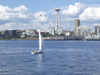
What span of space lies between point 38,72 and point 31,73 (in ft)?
4.73

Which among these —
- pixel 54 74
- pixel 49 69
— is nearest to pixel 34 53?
pixel 49 69

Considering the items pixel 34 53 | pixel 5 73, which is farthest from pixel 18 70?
pixel 34 53

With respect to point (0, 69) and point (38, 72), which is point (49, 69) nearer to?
point (38, 72)

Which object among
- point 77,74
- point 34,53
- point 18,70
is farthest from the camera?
point 34,53

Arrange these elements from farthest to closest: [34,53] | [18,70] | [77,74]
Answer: [34,53] < [18,70] < [77,74]

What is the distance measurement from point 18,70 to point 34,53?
3283 cm

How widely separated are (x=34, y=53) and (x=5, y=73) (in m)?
35.9

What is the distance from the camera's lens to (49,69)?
4369cm

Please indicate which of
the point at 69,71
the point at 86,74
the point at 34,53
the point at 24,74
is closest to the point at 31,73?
the point at 24,74

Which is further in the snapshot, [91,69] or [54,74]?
[91,69]

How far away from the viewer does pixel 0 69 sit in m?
43.4

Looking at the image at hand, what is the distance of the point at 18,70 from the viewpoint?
4275 cm

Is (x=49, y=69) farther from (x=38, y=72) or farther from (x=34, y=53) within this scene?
(x=34, y=53)

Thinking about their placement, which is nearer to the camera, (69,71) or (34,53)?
(69,71)
